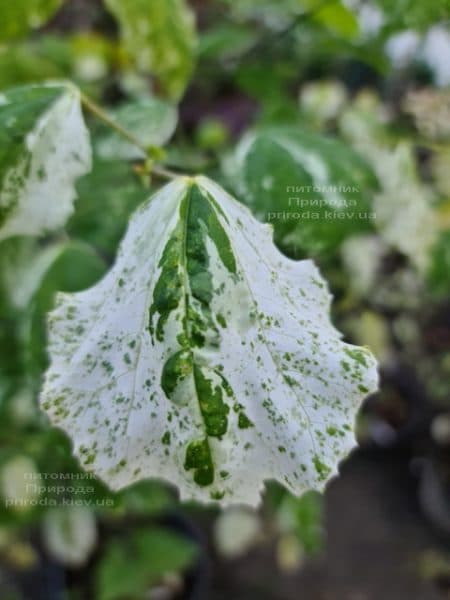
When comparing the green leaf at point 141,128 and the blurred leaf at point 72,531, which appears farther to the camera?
the blurred leaf at point 72,531

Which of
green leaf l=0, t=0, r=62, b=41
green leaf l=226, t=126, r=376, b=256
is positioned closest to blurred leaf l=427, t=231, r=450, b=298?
green leaf l=226, t=126, r=376, b=256

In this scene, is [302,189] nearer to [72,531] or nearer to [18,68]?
[18,68]

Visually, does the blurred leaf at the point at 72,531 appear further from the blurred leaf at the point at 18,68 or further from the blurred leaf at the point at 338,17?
the blurred leaf at the point at 338,17

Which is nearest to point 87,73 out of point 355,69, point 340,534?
point 340,534

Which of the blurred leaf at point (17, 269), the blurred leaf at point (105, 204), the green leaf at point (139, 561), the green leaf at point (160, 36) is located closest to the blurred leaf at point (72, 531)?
the green leaf at point (139, 561)

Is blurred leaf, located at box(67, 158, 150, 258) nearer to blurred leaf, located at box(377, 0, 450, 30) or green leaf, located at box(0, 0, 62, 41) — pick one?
green leaf, located at box(0, 0, 62, 41)

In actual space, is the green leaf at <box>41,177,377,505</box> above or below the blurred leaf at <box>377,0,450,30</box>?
below
